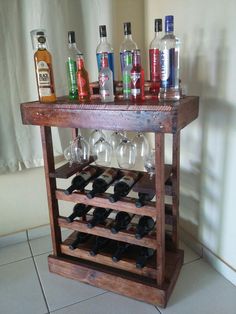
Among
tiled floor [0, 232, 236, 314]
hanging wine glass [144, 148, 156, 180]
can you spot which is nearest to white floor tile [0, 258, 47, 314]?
tiled floor [0, 232, 236, 314]

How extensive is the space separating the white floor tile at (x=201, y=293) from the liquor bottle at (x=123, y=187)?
0.49 metres

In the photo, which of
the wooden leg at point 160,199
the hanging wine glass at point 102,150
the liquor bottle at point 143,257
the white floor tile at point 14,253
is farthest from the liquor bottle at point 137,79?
the white floor tile at point 14,253

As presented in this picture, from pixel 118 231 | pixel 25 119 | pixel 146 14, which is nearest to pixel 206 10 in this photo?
pixel 146 14

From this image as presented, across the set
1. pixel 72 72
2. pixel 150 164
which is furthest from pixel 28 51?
pixel 150 164

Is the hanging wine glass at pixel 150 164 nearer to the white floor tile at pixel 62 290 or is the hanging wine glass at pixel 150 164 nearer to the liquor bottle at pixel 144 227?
the liquor bottle at pixel 144 227

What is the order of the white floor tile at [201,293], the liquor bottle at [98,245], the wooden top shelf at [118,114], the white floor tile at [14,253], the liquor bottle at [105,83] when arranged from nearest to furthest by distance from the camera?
1. the wooden top shelf at [118,114]
2. the liquor bottle at [105,83]
3. the white floor tile at [201,293]
4. the liquor bottle at [98,245]
5. the white floor tile at [14,253]

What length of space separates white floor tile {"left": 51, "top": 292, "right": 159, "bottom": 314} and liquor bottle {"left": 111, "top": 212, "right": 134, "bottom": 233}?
1.00 feet

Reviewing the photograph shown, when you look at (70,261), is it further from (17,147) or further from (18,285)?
(17,147)

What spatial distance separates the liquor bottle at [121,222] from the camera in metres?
1.15

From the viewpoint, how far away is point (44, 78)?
107 cm

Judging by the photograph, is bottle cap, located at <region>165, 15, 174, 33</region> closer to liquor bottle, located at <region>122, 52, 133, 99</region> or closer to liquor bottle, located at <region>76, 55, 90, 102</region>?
liquor bottle, located at <region>122, 52, 133, 99</region>

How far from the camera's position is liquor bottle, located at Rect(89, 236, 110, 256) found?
124cm

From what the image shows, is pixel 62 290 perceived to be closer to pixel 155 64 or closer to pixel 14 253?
pixel 14 253

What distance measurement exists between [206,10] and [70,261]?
1215 mm
